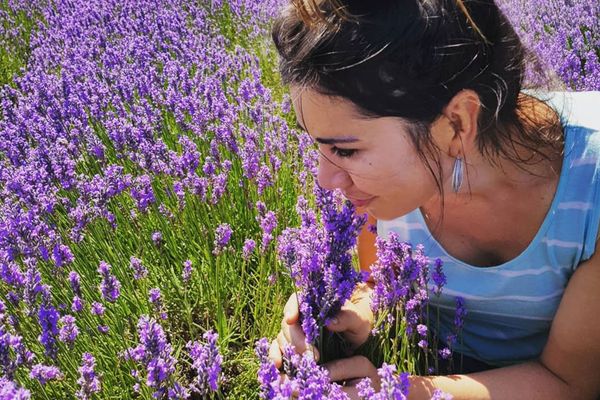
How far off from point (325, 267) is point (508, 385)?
0.64 metres

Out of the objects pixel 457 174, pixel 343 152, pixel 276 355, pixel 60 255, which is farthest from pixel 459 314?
pixel 60 255

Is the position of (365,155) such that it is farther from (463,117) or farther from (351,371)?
(351,371)

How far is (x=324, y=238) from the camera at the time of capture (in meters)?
1.64

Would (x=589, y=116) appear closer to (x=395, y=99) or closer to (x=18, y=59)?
(x=395, y=99)

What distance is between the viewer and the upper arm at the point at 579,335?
60.3 inches

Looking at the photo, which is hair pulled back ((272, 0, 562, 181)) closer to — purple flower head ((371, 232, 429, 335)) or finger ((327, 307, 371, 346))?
purple flower head ((371, 232, 429, 335))

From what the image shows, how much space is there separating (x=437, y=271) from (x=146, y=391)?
0.98 metres

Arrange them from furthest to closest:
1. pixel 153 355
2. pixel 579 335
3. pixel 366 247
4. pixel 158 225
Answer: pixel 158 225 → pixel 366 247 → pixel 579 335 → pixel 153 355

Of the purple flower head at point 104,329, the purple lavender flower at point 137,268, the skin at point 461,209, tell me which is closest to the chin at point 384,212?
the skin at point 461,209

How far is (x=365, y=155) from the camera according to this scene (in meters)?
1.43

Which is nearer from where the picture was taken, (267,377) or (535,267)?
(267,377)

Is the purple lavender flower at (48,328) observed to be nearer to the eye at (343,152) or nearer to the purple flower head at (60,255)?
the purple flower head at (60,255)

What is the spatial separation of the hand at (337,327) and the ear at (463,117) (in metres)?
0.59

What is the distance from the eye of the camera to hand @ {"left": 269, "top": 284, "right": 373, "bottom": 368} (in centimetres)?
164
